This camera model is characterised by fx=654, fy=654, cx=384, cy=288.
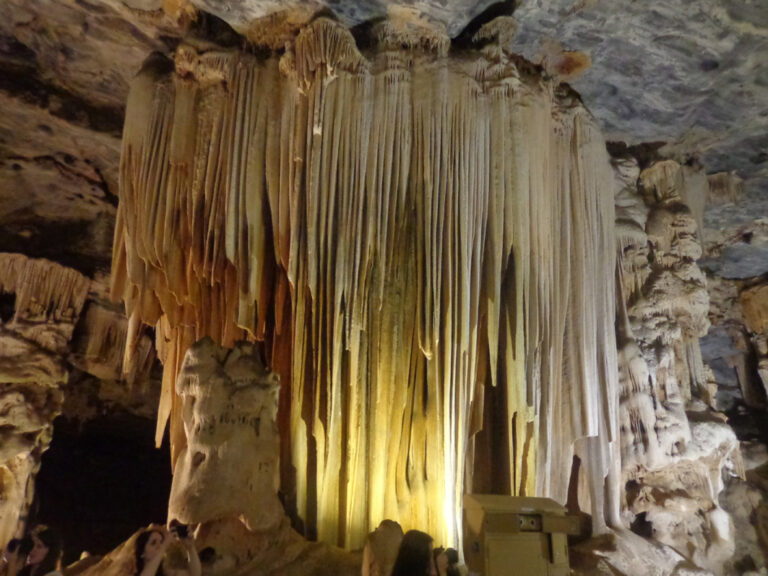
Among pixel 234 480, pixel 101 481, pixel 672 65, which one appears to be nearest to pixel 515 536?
pixel 234 480

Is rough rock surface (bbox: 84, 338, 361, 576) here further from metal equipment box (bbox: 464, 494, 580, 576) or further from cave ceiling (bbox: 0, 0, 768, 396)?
cave ceiling (bbox: 0, 0, 768, 396)

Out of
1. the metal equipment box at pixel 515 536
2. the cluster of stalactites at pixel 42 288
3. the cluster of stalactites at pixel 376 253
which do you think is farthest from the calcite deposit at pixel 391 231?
the cluster of stalactites at pixel 42 288

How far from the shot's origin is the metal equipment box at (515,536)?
294 cm

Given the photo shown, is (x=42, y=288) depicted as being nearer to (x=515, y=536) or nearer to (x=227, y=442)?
(x=227, y=442)

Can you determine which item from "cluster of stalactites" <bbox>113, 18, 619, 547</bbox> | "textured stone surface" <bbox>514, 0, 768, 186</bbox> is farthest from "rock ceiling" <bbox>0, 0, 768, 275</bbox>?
"cluster of stalactites" <bbox>113, 18, 619, 547</bbox>

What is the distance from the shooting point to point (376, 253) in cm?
403

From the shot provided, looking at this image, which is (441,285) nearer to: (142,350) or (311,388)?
(311,388)

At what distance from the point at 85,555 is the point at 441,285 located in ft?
8.66

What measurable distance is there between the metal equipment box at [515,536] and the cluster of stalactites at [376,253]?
0.67 m

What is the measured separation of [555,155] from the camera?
4664mm

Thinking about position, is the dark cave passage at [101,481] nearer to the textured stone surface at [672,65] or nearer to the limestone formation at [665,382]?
the limestone formation at [665,382]

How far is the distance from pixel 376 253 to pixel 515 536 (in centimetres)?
182

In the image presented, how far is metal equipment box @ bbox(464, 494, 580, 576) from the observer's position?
2.94 m

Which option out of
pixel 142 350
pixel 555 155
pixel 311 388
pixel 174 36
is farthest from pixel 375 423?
pixel 142 350
